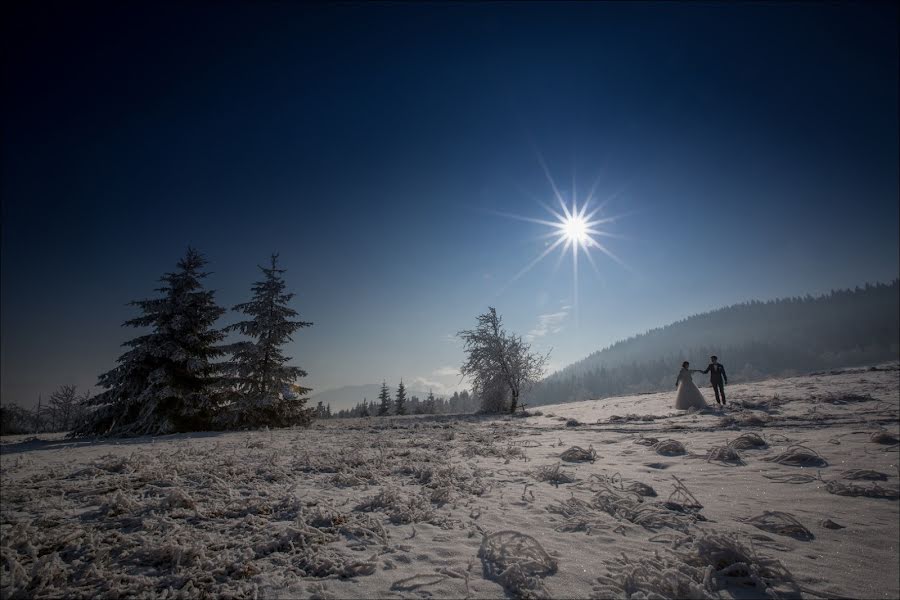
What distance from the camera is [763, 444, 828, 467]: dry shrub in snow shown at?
5.12 metres

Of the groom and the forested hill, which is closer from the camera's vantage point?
the groom

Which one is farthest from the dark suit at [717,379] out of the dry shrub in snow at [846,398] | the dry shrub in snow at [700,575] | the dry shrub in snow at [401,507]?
the dry shrub in snow at [401,507]

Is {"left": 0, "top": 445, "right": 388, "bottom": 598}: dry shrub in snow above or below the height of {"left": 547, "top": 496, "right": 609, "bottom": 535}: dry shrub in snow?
above

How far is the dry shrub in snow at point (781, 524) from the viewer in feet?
10.6

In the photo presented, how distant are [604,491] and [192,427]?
17456mm

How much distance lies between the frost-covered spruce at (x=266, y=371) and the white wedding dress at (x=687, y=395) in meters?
17.6

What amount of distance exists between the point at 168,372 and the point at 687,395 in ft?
73.8

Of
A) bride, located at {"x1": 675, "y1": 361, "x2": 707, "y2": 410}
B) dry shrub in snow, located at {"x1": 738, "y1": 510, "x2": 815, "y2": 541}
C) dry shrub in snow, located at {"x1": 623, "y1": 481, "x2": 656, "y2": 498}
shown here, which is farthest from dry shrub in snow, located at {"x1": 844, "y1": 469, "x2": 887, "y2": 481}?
bride, located at {"x1": 675, "y1": 361, "x2": 707, "y2": 410}

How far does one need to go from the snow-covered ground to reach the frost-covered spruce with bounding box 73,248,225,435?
8.44 metres

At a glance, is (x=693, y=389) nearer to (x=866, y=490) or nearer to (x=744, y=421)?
(x=744, y=421)

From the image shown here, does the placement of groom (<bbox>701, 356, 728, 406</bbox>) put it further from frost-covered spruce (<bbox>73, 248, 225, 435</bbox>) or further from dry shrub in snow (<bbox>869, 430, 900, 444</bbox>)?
frost-covered spruce (<bbox>73, 248, 225, 435</bbox>)

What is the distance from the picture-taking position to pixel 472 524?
12.3 ft

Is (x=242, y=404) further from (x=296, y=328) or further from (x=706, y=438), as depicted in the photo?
(x=706, y=438)

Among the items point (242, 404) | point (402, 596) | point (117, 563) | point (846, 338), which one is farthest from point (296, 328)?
point (846, 338)
